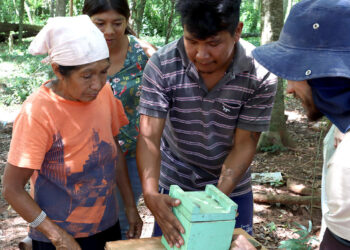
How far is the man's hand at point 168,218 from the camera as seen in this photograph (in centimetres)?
162

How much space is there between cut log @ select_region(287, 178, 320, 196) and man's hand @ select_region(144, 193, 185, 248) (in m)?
2.81

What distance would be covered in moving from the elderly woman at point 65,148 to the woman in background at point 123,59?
1.62 feet

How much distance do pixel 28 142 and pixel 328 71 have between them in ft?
4.13

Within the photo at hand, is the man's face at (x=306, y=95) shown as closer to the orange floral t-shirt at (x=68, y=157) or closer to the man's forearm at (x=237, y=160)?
the man's forearm at (x=237, y=160)

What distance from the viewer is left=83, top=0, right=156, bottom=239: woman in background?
244cm

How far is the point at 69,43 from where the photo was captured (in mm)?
1809

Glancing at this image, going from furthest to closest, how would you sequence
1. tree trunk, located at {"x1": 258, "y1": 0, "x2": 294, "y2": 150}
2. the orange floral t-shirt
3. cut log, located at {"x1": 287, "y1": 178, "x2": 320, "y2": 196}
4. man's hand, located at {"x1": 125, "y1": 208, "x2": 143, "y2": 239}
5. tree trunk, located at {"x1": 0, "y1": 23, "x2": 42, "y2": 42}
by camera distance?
tree trunk, located at {"x1": 0, "y1": 23, "x2": 42, "y2": 42} < tree trunk, located at {"x1": 258, "y1": 0, "x2": 294, "y2": 150} < cut log, located at {"x1": 287, "y1": 178, "x2": 320, "y2": 196} < man's hand, located at {"x1": 125, "y1": 208, "x2": 143, "y2": 239} < the orange floral t-shirt

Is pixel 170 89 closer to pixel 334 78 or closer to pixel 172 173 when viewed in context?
pixel 172 173

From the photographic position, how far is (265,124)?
2037 millimetres

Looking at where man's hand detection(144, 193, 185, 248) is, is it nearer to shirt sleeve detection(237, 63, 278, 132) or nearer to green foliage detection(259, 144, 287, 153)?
shirt sleeve detection(237, 63, 278, 132)

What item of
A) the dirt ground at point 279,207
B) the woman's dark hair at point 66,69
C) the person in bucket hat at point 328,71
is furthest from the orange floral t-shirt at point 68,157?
the dirt ground at point 279,207

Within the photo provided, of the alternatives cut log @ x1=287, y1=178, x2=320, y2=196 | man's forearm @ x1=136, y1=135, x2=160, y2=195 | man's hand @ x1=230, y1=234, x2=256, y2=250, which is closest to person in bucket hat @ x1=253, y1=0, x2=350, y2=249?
man's hand @ x1=230, y1=234, x2=256, y2=250

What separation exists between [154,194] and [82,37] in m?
0.82

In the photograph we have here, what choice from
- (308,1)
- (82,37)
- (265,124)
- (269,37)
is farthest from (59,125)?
(269,37)
